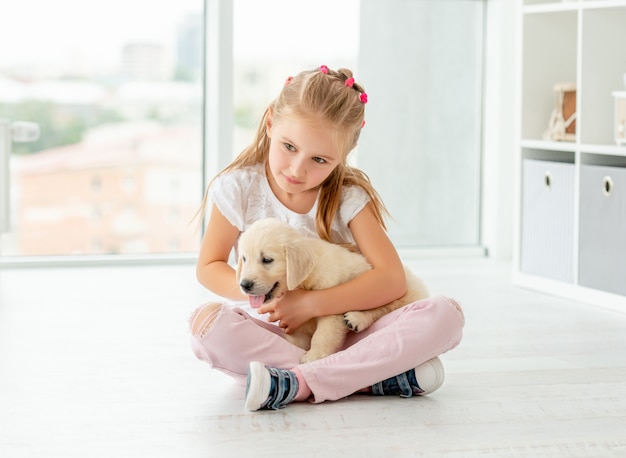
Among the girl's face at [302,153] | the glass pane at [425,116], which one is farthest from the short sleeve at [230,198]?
the glass pane at [425,116]

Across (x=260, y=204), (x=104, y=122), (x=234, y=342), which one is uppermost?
(x=104, y=122)

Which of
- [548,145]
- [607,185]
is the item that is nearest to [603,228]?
[607,185]

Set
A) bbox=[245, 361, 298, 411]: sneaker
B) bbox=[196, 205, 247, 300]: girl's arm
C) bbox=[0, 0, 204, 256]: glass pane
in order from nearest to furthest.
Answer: bbox=[245, 361, 298, 411]: sneaker < bbox=[196, 205, 247, 300]: girl's arm < bbox=[0, 0, 204, 256]: glass pane

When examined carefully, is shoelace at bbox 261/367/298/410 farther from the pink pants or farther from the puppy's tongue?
the puppy's tongue

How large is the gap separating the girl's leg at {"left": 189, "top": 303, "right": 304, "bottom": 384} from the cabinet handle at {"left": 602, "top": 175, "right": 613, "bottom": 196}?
1169 millimetres

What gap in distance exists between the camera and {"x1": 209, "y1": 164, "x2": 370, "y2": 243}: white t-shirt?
1.75 metres

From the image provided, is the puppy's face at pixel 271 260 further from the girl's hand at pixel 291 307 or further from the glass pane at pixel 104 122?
the glass pane at pixel 104 122

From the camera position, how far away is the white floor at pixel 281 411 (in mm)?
1366

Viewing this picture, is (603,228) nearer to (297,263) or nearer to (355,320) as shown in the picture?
(355,320)

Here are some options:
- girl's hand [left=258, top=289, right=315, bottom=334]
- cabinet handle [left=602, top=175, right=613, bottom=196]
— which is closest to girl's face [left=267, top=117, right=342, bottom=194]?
girl's hand [left=258, top=289, right=315, bottom=334]

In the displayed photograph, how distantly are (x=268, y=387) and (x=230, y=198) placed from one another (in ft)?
1.36

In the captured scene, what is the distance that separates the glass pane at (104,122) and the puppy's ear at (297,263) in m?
1.81

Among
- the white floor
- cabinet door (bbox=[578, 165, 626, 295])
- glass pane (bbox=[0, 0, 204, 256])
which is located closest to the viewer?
the white floor

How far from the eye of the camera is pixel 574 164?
267cm
